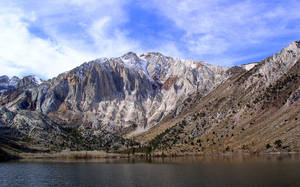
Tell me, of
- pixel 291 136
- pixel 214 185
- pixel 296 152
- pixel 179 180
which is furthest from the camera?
pixel 291 136

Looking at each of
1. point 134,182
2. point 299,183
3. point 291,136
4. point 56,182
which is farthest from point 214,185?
point 291,136

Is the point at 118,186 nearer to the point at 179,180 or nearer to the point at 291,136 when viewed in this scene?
the point at 179,180

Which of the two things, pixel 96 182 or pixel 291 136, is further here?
pixel 291 136

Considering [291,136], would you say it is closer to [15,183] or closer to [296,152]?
[296,152]

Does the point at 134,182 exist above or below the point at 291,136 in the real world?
below

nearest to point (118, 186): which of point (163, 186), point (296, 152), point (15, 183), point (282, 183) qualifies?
→ point (163, 186)

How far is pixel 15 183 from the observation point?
101 metres

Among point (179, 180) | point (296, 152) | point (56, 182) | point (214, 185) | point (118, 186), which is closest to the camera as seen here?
point (214, 185)

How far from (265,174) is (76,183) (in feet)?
211

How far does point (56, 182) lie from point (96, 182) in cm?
1512

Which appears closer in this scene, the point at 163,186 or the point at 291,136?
the point at 163,186

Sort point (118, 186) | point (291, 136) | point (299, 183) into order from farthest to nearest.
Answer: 1. point (291, 136)
2. point (118, 186)
3. point (299, 183)

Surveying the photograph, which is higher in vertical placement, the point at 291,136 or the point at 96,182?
the point at 291,136

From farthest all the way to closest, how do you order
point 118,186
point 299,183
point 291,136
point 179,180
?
point 291,136 → point 179,180 → point 118,186 → point 299,183
